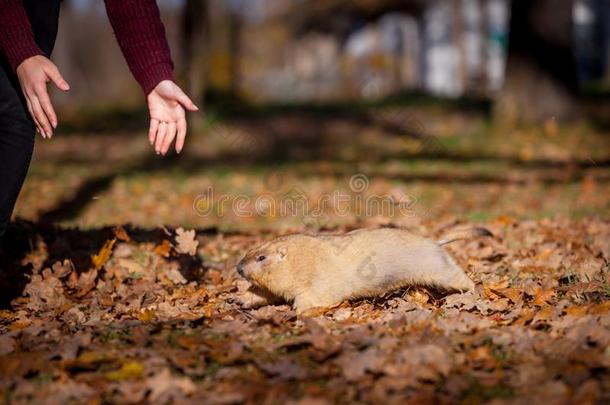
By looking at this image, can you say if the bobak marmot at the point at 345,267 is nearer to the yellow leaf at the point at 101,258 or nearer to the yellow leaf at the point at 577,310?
the yellow leaf at the point at 577,310

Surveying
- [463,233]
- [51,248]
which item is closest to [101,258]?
[51,248]

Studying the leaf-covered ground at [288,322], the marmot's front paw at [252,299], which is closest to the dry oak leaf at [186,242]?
the leaf-covered ground at [288,322]

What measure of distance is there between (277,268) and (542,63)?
11024mm

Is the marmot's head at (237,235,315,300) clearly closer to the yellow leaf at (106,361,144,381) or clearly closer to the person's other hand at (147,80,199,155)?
the person's other hand at (147,80,199,155)

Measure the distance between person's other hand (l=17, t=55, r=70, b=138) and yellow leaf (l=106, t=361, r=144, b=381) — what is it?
1168mm

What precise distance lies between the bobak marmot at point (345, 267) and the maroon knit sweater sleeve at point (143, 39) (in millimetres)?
1238

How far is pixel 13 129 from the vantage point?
3.56 meters

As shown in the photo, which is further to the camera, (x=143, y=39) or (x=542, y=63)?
(x=542, y=63)

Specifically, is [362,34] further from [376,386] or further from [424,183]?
[376,386]

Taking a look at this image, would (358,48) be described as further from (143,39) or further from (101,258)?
(143,39)

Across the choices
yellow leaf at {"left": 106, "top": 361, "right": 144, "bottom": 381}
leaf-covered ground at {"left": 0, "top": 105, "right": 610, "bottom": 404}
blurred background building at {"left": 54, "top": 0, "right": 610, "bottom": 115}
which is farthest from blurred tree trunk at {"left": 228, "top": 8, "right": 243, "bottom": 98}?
yellow leaf at {"left": 106, "top": 361, "right": 144, "bottom": 381}

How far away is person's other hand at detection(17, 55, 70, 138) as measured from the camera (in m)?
3.30

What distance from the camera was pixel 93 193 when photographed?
11.1 m

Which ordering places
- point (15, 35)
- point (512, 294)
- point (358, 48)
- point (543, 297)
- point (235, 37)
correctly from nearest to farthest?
1. point (15, 35)
2. point (543, 297)
3. point (512, 294)
4. point (235, 37)
5. point (358, 48)
